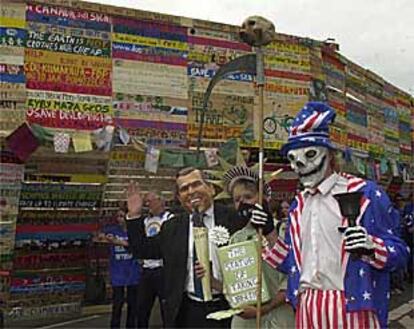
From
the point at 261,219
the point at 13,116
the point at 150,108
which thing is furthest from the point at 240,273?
the point at 150,108

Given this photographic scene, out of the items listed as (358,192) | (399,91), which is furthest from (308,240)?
(399,91)

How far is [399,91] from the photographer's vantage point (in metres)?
18.8

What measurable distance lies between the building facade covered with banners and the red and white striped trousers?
5.55 meters

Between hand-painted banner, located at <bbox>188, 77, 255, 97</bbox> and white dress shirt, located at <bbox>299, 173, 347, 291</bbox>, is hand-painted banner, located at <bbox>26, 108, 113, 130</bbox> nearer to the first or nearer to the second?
hand-painted banner, located at <bbox>188, 77, 255, 97</bbox>

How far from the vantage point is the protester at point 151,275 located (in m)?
8.55

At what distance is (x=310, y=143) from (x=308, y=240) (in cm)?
50

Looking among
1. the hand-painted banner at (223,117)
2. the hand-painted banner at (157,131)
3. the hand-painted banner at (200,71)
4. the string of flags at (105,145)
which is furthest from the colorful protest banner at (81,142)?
the hand-painted banner at (200,71)

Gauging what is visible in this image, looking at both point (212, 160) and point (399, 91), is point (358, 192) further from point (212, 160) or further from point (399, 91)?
point (399, 91)

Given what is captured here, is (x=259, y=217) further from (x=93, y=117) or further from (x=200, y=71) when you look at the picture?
(x=200, y=71)

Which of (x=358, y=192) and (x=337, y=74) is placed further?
(x=337, y=74)

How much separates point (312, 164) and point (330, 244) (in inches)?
17.2

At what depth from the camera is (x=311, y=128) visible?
14.1 feet

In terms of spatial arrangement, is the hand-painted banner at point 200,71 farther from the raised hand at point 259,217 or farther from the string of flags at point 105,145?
the raised hand at point 259,217

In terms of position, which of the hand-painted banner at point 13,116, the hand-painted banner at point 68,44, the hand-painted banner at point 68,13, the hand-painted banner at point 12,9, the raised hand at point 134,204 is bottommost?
the raised hand at point 134,204
